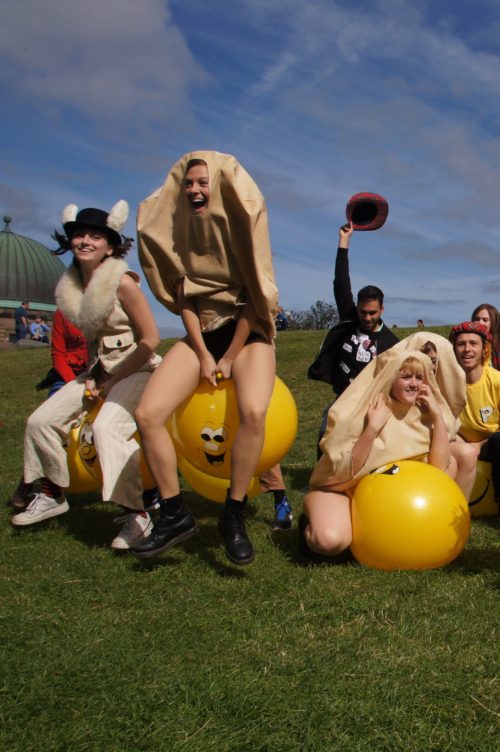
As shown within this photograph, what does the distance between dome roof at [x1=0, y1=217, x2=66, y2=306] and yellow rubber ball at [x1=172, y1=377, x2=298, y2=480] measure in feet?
184

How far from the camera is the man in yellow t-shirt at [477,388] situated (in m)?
6.21

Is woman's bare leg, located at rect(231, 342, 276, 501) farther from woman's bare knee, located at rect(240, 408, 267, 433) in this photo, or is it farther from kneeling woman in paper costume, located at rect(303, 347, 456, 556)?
kneeling woman in paper costume, located at rect(303, 347, 456, 556)

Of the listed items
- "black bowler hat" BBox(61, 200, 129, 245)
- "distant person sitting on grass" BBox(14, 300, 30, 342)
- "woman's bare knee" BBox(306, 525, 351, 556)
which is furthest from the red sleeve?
"distant person sitting on grass" BBox(14, 300, 30, 342)

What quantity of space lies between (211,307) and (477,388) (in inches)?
110

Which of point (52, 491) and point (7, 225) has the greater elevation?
point (7, 225)

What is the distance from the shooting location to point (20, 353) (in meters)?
25.0

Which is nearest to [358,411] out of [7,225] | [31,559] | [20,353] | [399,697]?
[399,697]

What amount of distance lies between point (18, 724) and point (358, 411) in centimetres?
286

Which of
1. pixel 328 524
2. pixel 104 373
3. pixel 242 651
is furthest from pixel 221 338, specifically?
pixel 242 651

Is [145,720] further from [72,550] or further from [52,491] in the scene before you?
[52,491]

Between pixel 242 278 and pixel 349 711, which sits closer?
pixel 349 711

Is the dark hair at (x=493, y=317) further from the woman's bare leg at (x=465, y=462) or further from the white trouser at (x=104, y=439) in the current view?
the white trouser at (x=104, y=439)

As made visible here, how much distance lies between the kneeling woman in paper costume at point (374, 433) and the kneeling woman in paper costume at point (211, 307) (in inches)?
22.9

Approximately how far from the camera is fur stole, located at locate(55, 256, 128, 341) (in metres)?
5.19
